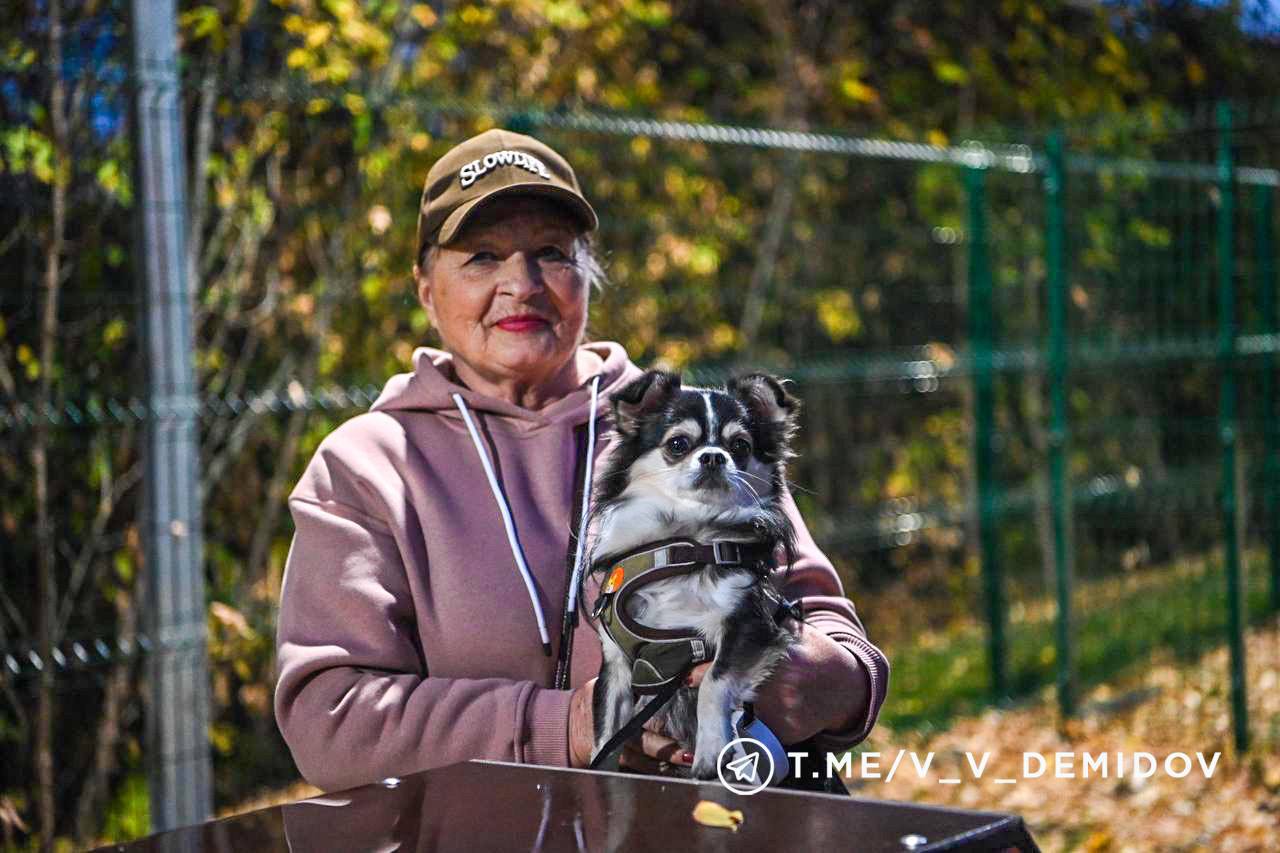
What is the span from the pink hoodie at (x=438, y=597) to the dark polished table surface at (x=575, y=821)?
50 cm

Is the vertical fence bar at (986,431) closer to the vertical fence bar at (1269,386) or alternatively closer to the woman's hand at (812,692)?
the vertical fence bar at (1269,386)

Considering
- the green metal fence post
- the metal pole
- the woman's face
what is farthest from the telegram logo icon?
the green metal fence post

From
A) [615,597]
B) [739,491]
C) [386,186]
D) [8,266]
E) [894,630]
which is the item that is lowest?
[894,630]

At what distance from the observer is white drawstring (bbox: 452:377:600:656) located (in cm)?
261

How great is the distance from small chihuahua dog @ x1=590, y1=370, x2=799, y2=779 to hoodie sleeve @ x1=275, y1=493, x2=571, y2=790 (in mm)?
176

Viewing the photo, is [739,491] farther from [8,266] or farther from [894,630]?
[894,630]

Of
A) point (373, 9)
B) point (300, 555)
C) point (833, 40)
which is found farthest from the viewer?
point (833, 40)

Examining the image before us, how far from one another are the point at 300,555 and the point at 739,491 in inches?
30.3

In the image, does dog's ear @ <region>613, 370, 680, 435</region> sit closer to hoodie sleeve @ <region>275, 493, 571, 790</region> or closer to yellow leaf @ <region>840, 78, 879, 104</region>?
hoodie sleeve @ <region>275, 493, 571, 790</region>

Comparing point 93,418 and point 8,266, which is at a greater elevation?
point 8,266

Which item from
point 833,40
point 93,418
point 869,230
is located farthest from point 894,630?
point 93,418

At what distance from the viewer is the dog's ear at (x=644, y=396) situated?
2.58 m

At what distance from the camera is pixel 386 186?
5.48 meters

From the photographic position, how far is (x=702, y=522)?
96.7 inches
